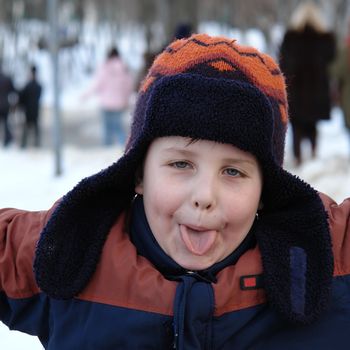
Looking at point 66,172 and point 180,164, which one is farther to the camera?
point 66,172

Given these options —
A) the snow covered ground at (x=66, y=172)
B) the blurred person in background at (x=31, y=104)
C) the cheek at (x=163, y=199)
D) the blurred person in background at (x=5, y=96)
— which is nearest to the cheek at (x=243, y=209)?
the cheek at (x=163, y=199)

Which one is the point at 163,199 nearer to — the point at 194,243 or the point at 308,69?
the point at 194,243

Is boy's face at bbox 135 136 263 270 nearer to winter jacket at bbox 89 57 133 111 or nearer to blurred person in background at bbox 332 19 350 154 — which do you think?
blurred person in background at bbox 332 19 350 154

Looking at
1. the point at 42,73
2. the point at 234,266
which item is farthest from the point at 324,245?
the point at 42,73

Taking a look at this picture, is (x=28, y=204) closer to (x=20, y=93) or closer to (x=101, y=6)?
(x=20, y=93)

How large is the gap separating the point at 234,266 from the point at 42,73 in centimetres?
2715

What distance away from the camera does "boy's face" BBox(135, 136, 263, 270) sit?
4.57 feet

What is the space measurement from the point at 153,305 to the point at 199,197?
0.27 meters

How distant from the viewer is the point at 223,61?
1.46m

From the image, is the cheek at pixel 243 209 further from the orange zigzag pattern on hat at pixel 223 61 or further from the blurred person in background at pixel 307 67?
the blurred person in background at pixel 307 67

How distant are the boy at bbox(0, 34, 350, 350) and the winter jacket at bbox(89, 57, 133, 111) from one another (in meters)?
7.65

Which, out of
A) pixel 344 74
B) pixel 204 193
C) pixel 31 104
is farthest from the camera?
pixel 31 104

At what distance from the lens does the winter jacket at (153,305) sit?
1.43m

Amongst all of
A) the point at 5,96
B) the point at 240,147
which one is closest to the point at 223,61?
the point at 240,147
